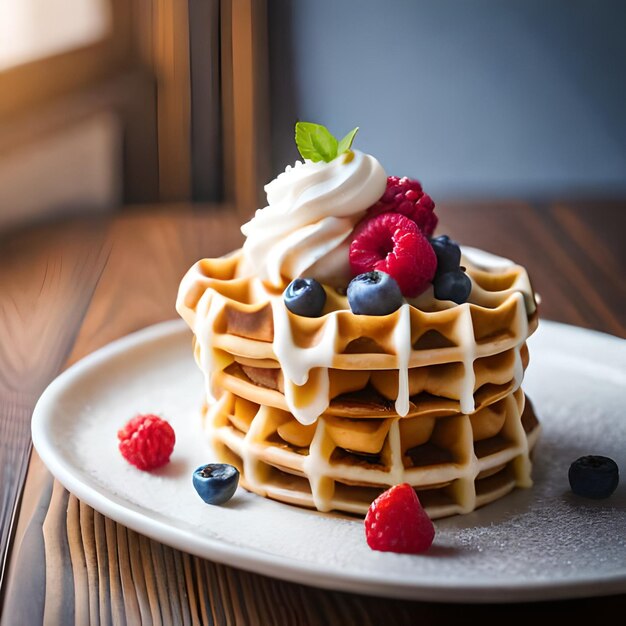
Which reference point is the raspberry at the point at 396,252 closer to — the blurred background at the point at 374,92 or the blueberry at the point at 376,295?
the blueberry at the point at 376,295

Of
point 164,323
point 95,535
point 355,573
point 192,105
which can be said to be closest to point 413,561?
point 355,573

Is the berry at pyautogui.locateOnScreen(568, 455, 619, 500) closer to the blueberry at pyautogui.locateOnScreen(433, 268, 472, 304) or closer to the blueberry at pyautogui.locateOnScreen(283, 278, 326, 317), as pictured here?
the blueberry at pyautogui.locateOnScreen(433, 268, 472, 304)

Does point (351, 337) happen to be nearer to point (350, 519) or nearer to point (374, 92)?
point (350, 519)

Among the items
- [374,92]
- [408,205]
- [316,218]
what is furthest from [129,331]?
[374,92]

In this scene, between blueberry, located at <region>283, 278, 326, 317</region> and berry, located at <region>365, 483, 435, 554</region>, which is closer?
berry, located at <region>365, 483, 435, 554</region>

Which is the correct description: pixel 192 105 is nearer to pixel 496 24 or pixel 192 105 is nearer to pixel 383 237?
pixel 496 24

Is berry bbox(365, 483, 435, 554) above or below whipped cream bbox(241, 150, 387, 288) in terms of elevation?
below

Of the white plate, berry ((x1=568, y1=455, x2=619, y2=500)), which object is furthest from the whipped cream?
berry ((x1=568, y1=455, x2=619, y2=500))
